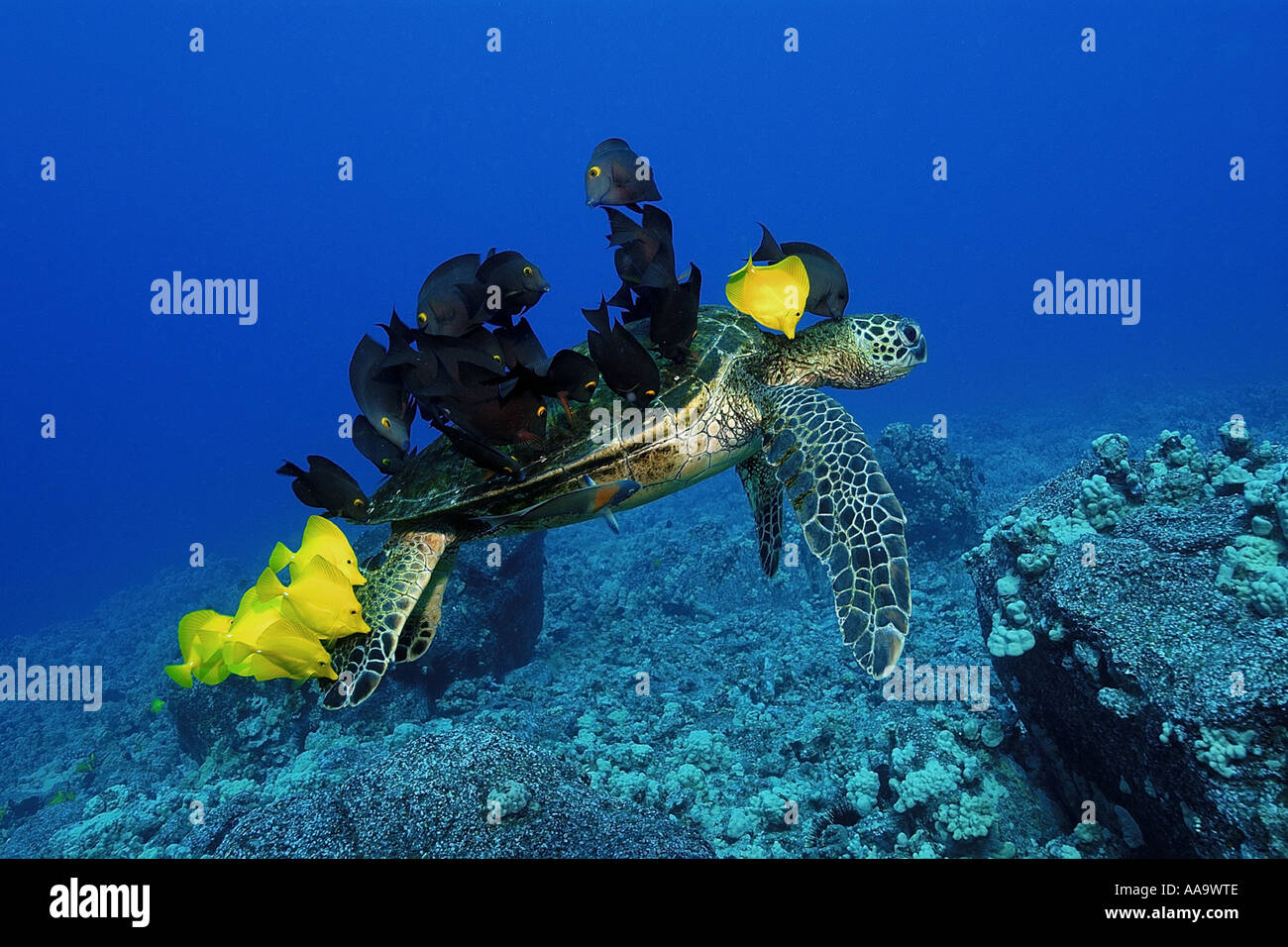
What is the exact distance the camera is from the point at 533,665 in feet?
26.3

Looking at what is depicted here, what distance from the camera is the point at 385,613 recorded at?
354 centimetres

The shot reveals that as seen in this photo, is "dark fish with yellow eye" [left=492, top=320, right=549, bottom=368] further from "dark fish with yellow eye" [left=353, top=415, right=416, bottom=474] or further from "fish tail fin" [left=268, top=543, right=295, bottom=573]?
"fish tail fin" [left=268, top=543, right=295, bottom=573]

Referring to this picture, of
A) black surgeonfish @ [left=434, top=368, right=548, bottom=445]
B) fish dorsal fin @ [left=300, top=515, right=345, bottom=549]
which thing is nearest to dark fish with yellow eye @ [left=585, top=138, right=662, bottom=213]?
black surgeonfish @ [left=434, top=368, right=548, bottom=445]

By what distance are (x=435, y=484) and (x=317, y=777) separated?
143 inches

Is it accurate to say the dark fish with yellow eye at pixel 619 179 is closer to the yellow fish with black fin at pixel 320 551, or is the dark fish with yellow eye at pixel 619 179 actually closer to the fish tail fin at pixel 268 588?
the yellow fish with black fin at pixel 320 551

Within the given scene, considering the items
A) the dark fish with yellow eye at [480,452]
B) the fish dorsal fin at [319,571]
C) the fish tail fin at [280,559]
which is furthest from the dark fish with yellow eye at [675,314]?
the fish tail fin at [280,559]

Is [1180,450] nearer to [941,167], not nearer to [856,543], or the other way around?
[856,543]

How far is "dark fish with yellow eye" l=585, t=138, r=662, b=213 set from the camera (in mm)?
4051

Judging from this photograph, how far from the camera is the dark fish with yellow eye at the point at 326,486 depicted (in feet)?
11.5

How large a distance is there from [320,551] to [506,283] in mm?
1972

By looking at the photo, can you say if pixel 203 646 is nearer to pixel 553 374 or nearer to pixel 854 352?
pixel 553 374

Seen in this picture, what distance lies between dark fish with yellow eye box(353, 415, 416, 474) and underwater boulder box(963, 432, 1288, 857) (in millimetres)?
4220

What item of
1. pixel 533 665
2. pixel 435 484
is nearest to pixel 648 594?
pixel 533 665

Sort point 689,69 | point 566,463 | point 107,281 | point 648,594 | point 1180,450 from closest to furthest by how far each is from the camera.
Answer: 1. point 566,463
2. point 1180,450
3. point 648,594
4. point 107,281
5. point 689,69
